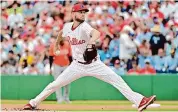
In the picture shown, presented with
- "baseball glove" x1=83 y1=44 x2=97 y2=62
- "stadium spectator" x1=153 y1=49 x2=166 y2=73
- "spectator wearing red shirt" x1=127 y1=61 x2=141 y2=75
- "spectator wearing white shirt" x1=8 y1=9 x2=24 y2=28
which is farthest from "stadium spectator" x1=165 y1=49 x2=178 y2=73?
"baseball glove" x1=83 y1=44 x2=97 y2=62

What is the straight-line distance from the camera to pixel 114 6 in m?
22.5

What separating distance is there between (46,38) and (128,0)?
3.53 m

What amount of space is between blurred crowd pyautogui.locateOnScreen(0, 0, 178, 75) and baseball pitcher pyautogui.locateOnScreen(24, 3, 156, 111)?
750cm

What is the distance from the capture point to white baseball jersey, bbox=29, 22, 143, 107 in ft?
→ 37.1

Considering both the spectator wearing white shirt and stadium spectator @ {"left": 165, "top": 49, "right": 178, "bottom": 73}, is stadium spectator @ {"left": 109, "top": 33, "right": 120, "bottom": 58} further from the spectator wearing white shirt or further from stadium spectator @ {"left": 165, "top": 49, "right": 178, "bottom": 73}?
the spectator wearing white shirt

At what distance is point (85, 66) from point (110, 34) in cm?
912

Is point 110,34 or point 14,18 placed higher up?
point 14,18

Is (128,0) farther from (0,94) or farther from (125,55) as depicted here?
(0,94)

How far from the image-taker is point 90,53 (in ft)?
36.7

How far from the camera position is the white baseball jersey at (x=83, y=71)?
11.3 m

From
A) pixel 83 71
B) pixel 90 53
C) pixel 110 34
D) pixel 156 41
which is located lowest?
pixel 83 71

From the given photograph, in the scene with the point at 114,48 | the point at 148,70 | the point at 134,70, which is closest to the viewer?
the point at 148,70

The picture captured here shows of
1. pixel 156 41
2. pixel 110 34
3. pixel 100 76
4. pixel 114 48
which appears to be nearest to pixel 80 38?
pixel 100 76

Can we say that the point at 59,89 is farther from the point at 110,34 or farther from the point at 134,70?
the point at 110,34
